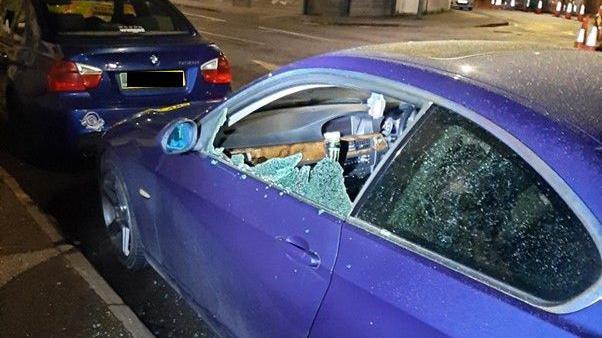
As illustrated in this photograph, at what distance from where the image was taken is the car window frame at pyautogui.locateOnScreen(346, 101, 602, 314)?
1.58 metres

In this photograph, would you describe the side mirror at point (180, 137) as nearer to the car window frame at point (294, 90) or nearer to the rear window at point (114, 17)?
the car window frame at point (294, 90)

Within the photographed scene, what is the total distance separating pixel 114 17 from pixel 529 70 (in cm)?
449

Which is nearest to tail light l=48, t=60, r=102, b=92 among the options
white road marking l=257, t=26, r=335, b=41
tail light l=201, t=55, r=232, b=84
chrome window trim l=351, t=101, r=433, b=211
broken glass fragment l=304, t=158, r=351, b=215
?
tail light l=201, t=55, r=232, b=84

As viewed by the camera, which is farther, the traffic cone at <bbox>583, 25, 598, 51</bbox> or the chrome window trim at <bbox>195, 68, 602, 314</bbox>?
the traffic cone at <bbox>583, 25, 598, 51</bbox>

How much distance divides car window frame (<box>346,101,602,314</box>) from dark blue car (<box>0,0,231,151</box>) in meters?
3.42

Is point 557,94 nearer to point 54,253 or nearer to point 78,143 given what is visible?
point 54,253

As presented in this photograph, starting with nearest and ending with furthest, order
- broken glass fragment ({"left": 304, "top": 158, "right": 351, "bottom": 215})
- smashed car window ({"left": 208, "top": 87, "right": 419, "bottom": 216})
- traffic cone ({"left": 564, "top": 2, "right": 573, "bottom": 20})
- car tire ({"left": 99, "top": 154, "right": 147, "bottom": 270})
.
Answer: broken glass fragment ({"left": 304, "top": 158, "right": 351, "bottom": 215}) → smashed car window ({"left": 208, "top": 87, "right": 419, "bottom": 216}) → car tire ({"left": 99, "top": 154, "right": 147, "bottom": 270}) → traffic cone ({"left": 564, "top": 2, "right": 573, "bottom": 20})

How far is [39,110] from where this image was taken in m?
5.24

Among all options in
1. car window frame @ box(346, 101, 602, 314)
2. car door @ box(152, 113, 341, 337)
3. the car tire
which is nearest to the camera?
car window frame @ box(346, 101, 602, 314)

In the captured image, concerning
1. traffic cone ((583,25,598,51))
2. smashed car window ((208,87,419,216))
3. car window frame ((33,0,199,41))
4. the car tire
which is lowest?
the car tire

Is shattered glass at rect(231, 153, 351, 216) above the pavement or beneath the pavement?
above

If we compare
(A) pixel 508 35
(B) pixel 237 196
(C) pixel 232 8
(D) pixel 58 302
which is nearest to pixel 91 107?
(D) pixel 58 302

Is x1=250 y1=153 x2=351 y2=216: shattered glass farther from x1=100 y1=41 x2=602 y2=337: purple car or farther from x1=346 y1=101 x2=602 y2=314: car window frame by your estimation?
x1=346 y1=101 x2=602 y2=314: car window frame

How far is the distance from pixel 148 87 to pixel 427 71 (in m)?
3.46
